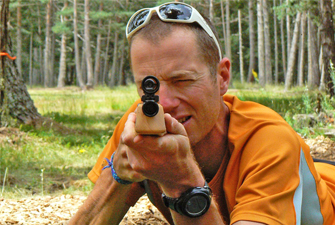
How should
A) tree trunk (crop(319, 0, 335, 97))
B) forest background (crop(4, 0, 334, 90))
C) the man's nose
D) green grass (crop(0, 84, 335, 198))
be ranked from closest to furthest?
the man's nose
green grass (crop(0, 84, 335, 198))
tree trunk (crop(319, 0, 335, 97))
forest background (crop(4, 0, 334, 90))

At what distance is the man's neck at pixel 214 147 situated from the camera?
1846mm

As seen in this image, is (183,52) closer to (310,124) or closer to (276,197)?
(276,197)

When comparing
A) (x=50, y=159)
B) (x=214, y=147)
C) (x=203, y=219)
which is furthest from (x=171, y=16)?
(x=50, y=159)

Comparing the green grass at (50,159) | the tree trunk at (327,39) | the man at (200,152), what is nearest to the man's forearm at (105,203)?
the man at (200,152)

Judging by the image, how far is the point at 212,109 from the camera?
67.6 inches

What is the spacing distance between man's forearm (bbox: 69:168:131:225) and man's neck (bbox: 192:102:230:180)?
40 centimetres

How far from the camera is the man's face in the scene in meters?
1.62

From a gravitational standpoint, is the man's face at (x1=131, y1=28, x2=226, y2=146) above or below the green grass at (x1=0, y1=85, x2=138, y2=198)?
above

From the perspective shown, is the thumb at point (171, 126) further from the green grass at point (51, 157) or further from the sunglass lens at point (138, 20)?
the green grass at point (51, 157)

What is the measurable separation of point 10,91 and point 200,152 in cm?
496

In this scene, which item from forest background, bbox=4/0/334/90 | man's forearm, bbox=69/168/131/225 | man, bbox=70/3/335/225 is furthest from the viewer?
forest background, bbox=4/0/334/90

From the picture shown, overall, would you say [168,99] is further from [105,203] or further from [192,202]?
[105,203]

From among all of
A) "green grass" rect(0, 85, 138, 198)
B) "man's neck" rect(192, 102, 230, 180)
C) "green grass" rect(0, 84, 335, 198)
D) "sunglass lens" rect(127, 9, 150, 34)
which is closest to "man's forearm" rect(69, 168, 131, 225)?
"man's neck" rect(192, 102, 230, 180)

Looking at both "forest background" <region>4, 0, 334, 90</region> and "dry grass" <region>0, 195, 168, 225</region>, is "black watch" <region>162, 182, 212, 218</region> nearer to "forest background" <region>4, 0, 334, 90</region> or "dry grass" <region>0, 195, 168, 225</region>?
"dry grass" <region>0, 195, 168, 225</region>
